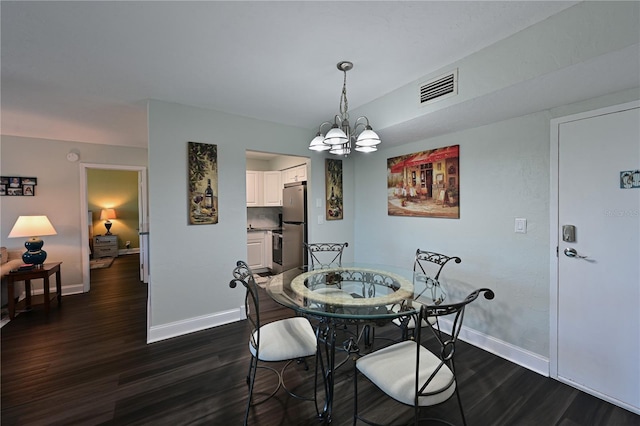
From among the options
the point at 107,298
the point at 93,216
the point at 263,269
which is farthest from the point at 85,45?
the point at 93,216

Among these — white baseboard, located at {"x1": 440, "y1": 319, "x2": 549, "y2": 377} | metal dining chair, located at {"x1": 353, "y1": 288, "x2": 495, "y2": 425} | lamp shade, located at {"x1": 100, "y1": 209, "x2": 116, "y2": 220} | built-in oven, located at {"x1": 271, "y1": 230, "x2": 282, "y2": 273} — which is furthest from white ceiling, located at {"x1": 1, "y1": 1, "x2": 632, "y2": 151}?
lamp shade, located at {"x1": 100, "y1": 209, "x2": 116, "y2": 220}

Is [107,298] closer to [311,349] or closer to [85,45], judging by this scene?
[85,45]

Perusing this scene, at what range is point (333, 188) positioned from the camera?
151 inches

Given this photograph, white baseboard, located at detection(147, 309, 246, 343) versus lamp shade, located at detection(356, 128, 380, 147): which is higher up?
lamp shade, located at detection(356, 128, 380, 147)

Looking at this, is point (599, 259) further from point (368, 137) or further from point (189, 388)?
point (189, 388)

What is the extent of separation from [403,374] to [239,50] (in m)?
2.28

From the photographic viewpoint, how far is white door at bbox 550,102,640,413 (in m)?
1.76

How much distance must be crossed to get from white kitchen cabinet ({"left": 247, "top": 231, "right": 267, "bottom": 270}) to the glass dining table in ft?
9.43

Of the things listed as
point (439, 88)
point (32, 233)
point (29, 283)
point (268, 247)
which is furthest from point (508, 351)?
point (32, 233)

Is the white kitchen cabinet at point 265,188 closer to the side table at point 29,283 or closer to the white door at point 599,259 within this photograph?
the side table at point 29,283

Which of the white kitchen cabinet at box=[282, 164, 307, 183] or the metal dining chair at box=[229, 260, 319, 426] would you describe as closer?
the metal dining chair at box=[229, 260, 319, 426]

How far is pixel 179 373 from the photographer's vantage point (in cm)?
215

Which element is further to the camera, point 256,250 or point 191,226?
point 256,250

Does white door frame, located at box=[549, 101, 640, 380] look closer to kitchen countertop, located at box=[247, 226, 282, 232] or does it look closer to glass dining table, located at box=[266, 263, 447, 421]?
glass dining table, located at box=[266, 263, 447, 421]
